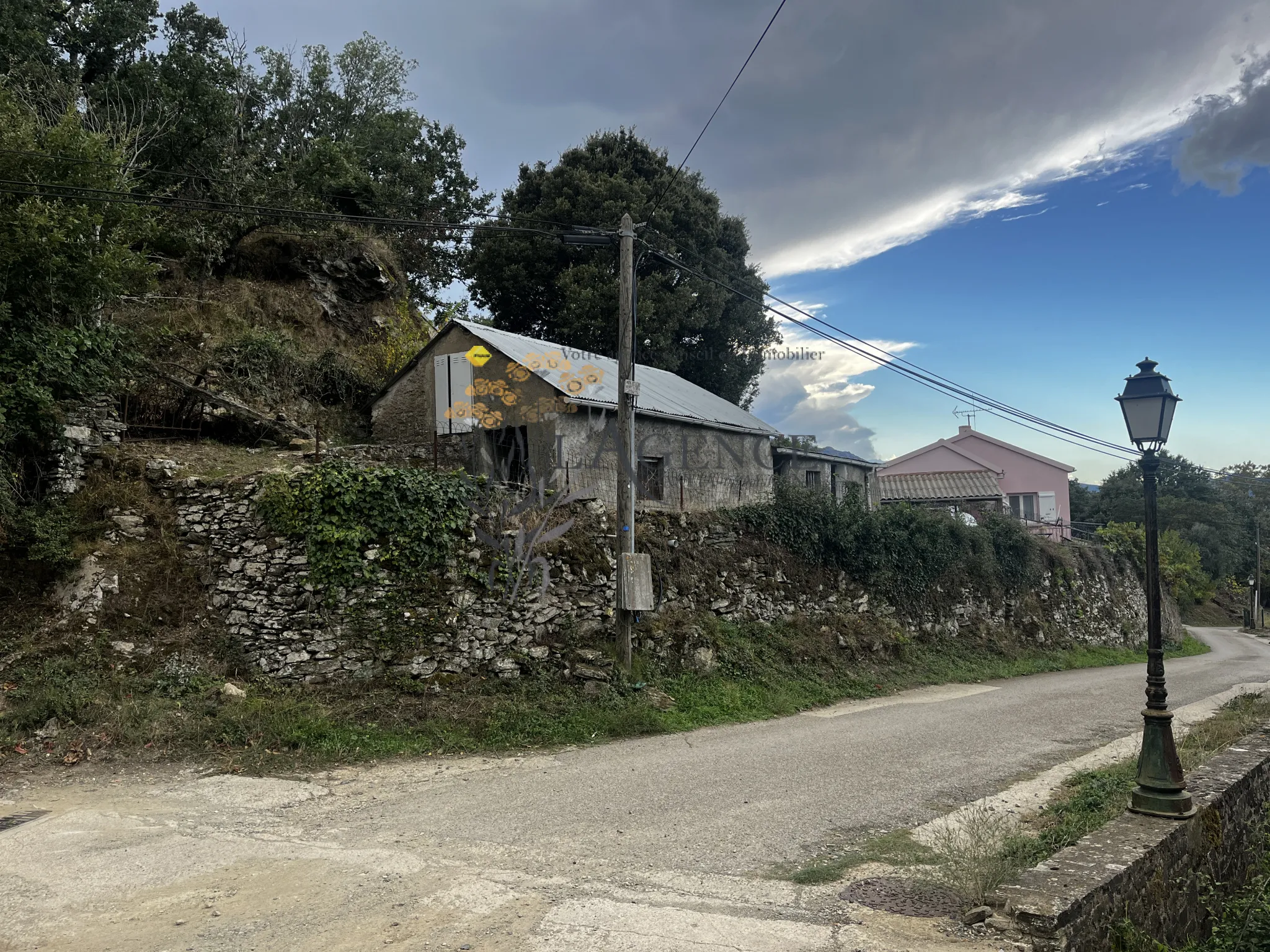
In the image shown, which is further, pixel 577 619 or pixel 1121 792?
pixel 577 619

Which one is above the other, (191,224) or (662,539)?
(191,224)

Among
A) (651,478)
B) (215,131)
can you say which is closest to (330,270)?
(215,131)

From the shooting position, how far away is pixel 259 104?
3023 centimetres

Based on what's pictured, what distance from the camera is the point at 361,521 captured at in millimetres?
11656

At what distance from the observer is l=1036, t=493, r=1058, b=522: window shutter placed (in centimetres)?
4147

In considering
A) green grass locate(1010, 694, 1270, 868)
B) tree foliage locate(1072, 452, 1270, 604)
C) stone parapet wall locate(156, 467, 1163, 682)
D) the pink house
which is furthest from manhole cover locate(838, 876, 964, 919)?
tree foliage locate(1072, 452, 1270, 604)

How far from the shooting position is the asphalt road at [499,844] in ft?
17.6

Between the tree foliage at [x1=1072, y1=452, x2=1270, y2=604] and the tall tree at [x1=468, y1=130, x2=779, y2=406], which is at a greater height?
the tall tree at [x1=468, y1=130, x2=779, y2=406]

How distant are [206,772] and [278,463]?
6140 mm

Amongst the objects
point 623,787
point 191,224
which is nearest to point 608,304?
point 191,224

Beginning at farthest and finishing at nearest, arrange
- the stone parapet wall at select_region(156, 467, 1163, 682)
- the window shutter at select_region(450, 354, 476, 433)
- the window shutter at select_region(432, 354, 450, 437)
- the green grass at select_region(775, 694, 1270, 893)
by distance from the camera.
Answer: the window shutter at select_region(432, 354, 450, 437)
the window shutter at select_region(450, 354, 476, 433)
the stone parapet wall at select_region(156, 467, 1163, 682)
the green grass at select_region(775, 694, 1270, 893)

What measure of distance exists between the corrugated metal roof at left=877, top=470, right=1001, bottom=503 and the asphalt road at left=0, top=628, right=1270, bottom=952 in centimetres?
2466

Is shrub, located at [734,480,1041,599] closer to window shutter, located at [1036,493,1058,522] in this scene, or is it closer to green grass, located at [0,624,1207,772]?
green grass, located at [0,624,1207,772]

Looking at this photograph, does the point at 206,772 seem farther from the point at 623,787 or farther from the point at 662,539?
the point at 662,539
